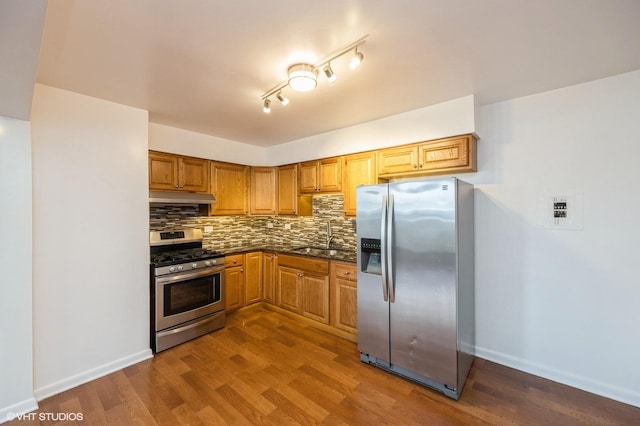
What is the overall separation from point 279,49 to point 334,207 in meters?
Answer: 2.49

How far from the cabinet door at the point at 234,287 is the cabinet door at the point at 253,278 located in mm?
71

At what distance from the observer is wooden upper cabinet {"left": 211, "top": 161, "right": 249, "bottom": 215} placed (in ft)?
12.3

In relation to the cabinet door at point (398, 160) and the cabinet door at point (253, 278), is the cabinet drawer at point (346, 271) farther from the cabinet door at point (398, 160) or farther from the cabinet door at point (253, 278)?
the cabinet door at point (253, 278)

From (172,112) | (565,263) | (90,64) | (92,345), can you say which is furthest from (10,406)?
(565,263)

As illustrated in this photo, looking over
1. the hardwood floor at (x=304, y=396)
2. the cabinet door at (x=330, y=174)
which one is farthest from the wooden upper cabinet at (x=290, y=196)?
the hardwood floor at (x=304, y=396)

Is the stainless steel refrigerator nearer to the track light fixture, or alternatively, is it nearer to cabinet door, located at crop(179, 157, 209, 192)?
the track light fixture

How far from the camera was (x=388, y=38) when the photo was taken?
1665 mm

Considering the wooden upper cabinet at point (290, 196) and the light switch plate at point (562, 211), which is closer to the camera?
the light switch plate at point (562, 211)

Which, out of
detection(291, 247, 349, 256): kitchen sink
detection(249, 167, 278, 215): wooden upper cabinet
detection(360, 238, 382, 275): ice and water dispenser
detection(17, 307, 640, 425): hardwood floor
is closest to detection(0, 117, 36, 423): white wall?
detection(17, 307, 640, 425): hardwood floor

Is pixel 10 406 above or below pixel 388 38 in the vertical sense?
below

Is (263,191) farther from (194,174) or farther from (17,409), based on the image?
(17,409)

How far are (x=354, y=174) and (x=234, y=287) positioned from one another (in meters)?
2.29

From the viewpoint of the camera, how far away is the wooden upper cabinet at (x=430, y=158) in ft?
8.50

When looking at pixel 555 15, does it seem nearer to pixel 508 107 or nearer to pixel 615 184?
pixel 508 107
